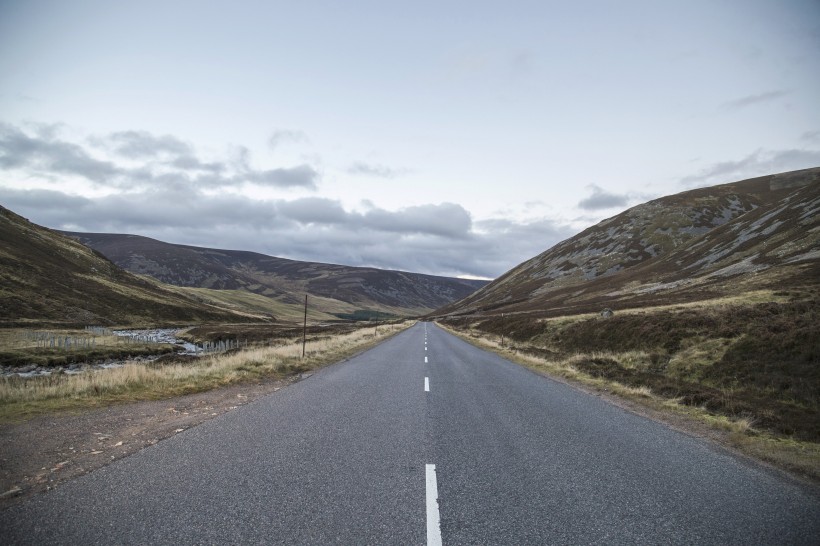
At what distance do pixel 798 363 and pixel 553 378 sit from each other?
8244mm

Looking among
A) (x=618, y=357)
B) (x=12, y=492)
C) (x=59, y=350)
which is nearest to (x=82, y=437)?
(x=12, y=492)

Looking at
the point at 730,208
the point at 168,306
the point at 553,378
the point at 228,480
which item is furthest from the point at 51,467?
the point at 730,208

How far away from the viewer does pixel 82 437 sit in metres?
7.68

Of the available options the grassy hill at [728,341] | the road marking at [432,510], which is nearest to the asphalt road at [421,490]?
the road marking at [432,510]

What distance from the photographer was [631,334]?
25.5 meters

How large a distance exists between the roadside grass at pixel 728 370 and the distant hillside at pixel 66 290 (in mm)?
63581

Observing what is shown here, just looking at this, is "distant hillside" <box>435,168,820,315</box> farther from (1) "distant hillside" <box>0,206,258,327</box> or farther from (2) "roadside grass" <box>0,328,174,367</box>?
(1) "distant hillside" <box>0,206,258,327</box>

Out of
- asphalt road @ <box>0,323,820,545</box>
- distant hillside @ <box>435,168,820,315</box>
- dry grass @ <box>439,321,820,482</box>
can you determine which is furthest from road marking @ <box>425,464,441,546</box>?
distant hillside @ <box>435,168,820,315</box>

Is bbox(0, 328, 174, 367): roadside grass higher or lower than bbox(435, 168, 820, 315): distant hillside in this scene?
lower

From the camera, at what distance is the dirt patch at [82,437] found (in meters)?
5.73

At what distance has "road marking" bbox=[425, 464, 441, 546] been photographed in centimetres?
417

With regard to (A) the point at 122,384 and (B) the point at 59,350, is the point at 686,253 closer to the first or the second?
(A) the point at 122,384

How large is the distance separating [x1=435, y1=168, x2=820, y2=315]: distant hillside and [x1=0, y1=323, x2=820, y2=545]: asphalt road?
3009cm

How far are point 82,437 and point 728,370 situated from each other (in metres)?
20.5
